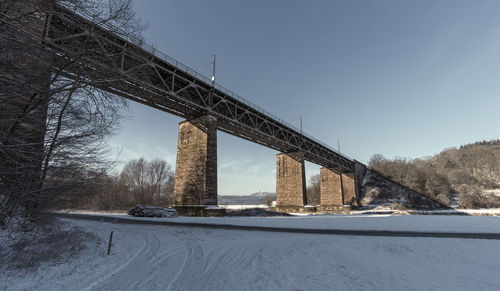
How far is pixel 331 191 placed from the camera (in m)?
52.4

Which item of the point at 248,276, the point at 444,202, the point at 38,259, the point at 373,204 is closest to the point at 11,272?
the point at 38,259

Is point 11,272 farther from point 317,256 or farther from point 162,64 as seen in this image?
point 162,64

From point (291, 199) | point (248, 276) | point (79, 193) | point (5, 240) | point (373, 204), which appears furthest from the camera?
point (373, 204)

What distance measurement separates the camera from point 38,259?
6070 mm

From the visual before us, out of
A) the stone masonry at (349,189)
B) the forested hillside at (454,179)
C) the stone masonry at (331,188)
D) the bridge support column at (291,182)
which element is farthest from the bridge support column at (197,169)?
the forested hillside at (454,179)

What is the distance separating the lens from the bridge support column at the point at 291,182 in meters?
36.3

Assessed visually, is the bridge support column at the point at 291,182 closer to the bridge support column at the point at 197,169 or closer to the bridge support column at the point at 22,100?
the bridge support column at the point at 197,169

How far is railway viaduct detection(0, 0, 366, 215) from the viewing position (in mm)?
6465

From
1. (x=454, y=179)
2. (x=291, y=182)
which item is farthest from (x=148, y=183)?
(x=454, y=179)

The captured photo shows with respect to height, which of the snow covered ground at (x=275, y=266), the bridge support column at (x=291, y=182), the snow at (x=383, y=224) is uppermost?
the bridge support column at (x=291, y=182)

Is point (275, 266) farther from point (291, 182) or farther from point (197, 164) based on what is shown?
point (291, 182)

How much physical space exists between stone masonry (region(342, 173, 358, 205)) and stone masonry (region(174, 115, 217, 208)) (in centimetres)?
4325

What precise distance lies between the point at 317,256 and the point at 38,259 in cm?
827

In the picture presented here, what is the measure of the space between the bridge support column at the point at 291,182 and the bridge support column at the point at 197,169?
61.8 ft
